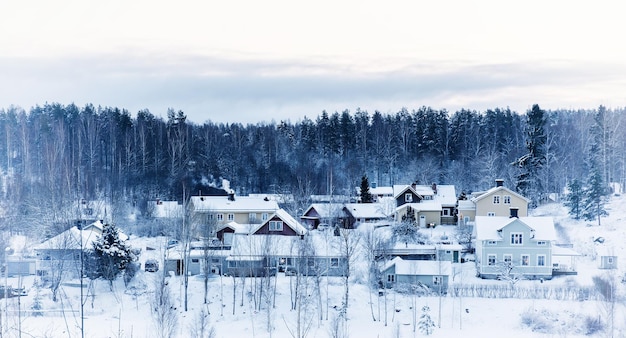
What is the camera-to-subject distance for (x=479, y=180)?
5169cm

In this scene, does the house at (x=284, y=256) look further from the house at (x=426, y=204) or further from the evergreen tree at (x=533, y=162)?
the evergreen tree at (x=533, y=162)

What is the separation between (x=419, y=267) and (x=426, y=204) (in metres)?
11.7

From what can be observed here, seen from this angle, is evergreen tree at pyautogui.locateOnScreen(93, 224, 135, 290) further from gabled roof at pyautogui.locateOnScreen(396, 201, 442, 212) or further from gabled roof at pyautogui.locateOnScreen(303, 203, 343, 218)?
gabled roof at pyautogui.locateOnScreen(396, 201, 442, 212)

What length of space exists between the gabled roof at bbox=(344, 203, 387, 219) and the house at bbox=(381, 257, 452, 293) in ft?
37.8

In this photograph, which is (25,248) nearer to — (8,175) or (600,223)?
(8,175)

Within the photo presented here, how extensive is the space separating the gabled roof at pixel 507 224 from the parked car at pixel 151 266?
47.9 feet

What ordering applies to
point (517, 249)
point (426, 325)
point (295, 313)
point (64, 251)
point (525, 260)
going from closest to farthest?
point (426, 325) → point (295, 313) → point (64, 251) → point (525, 260) → point (517, 249)

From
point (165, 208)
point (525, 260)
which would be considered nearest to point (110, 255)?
point (165, 208)

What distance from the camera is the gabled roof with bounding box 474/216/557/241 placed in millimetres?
31469

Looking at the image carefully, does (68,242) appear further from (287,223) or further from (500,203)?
(500,203)

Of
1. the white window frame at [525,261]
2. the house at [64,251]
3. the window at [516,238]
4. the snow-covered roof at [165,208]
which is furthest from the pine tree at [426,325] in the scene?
the snow-covered roof at [165,208]

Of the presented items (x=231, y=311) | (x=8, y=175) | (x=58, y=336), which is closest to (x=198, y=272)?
(x=231, y=311)

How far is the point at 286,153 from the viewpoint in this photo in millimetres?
59750

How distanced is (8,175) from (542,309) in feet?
144
